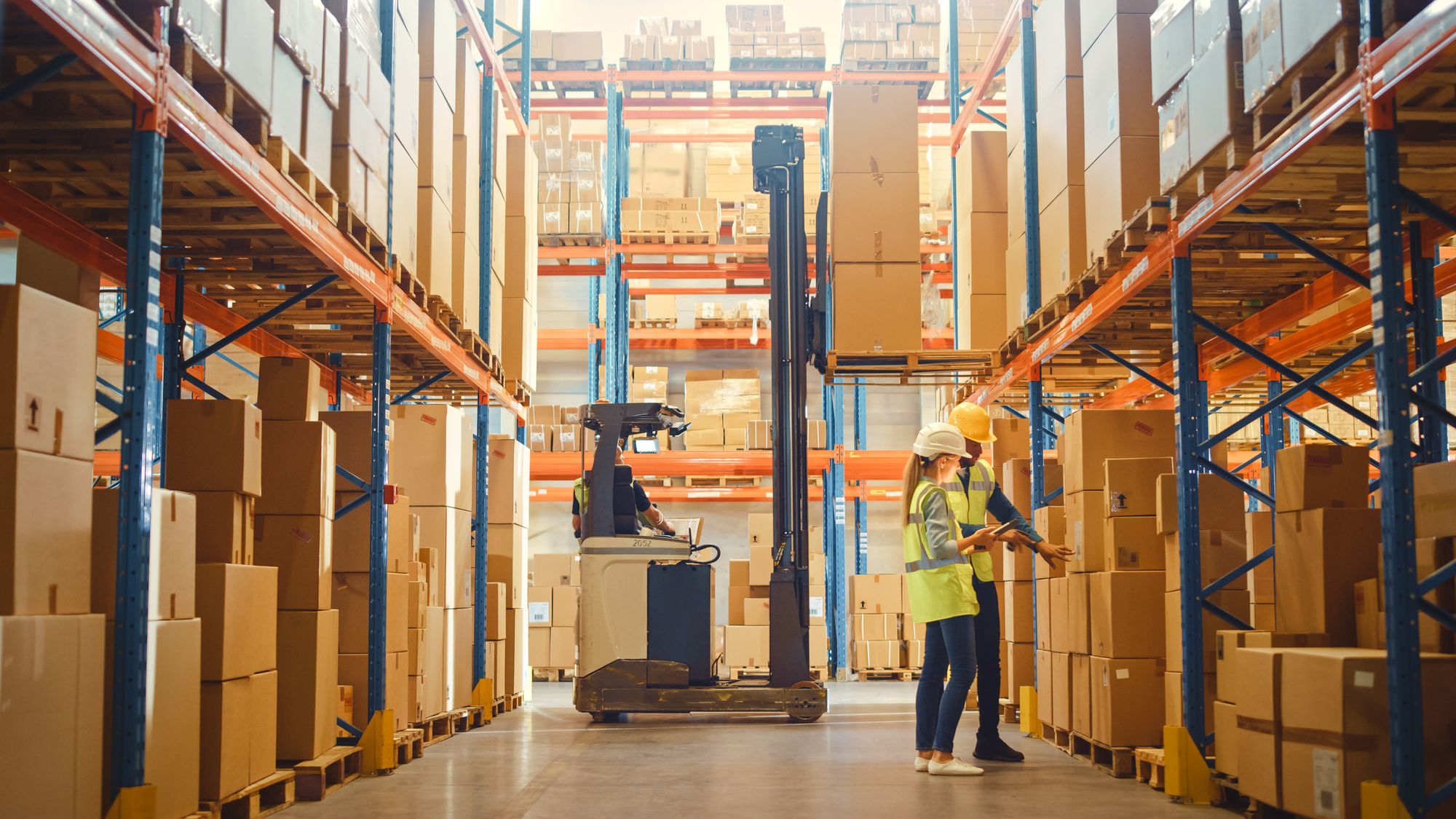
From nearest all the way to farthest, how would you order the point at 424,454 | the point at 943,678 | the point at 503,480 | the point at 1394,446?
the point at 1394,446 → the point at 943,678 → the point at 424,454 → the point at 503,480

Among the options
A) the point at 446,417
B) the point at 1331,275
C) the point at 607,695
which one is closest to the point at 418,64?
the point at 446,417

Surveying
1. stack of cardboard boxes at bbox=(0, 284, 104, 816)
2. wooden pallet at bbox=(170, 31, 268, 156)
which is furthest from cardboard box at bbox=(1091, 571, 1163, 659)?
stack of cardboard boxes at bbox=(0, 284, 104, 816)

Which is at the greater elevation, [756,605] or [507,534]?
[507,534]

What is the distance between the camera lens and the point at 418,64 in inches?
332

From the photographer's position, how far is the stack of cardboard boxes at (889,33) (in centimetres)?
1653

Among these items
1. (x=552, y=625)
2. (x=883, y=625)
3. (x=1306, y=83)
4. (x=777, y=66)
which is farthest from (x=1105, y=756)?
(x=777, y=66)

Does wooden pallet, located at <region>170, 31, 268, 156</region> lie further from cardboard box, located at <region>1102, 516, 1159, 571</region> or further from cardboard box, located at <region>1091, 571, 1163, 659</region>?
cardboard box, located at <region>1091, 571, 1163, 659</region>

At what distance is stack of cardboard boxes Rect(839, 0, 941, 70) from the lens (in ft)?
54.2

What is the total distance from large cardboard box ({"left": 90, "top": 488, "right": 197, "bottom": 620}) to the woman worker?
9.82 feet

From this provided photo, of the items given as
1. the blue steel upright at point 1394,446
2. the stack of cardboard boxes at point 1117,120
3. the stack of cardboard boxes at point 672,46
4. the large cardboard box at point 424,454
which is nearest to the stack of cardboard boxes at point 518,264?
the large cardboard box at point 424,454

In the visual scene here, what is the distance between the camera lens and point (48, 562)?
3.92 m

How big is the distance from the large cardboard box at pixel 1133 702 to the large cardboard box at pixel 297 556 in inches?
156

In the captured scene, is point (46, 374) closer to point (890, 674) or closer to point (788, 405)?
point (788, 405)

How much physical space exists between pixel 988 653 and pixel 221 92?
452 cm
